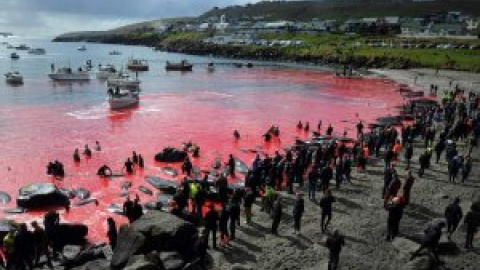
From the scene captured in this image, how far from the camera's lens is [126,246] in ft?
66.4

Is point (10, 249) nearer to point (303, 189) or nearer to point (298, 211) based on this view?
point (298, 211)

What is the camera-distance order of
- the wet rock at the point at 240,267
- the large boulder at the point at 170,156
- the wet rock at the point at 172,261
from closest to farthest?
the wet rock at the point at 240,267 < the wet rock at the point at 172,261 < the large boulder at the point at 170,156

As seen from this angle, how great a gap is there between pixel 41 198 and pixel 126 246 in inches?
489

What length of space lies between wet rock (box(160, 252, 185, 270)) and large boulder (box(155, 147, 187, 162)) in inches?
853

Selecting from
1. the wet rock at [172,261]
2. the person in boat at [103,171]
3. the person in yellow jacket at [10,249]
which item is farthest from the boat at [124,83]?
the wet rock at [172,261]

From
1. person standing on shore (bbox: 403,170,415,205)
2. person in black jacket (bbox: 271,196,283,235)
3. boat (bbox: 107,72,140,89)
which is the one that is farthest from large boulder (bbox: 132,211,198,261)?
boat (bbox: 107,72,140,89)

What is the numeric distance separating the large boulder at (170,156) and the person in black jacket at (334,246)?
77.0 ft

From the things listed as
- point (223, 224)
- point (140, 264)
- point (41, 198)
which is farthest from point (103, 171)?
point (140, 264)

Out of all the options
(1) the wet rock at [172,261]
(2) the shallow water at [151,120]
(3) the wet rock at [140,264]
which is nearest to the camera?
(3) the wet rock at [140,264]

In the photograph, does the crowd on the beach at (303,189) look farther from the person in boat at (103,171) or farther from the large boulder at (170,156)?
the large boulder at (170,156)

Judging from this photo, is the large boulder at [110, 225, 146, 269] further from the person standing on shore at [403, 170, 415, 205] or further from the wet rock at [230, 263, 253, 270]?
the person standing on shore at [403, 170, 415, 205]

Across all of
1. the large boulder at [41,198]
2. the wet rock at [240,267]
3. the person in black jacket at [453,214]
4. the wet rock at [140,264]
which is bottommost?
the large boulder at [41,198]

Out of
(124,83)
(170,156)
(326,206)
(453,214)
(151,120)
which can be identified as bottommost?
(170,156)

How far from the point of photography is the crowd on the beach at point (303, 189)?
20922 millimetres
